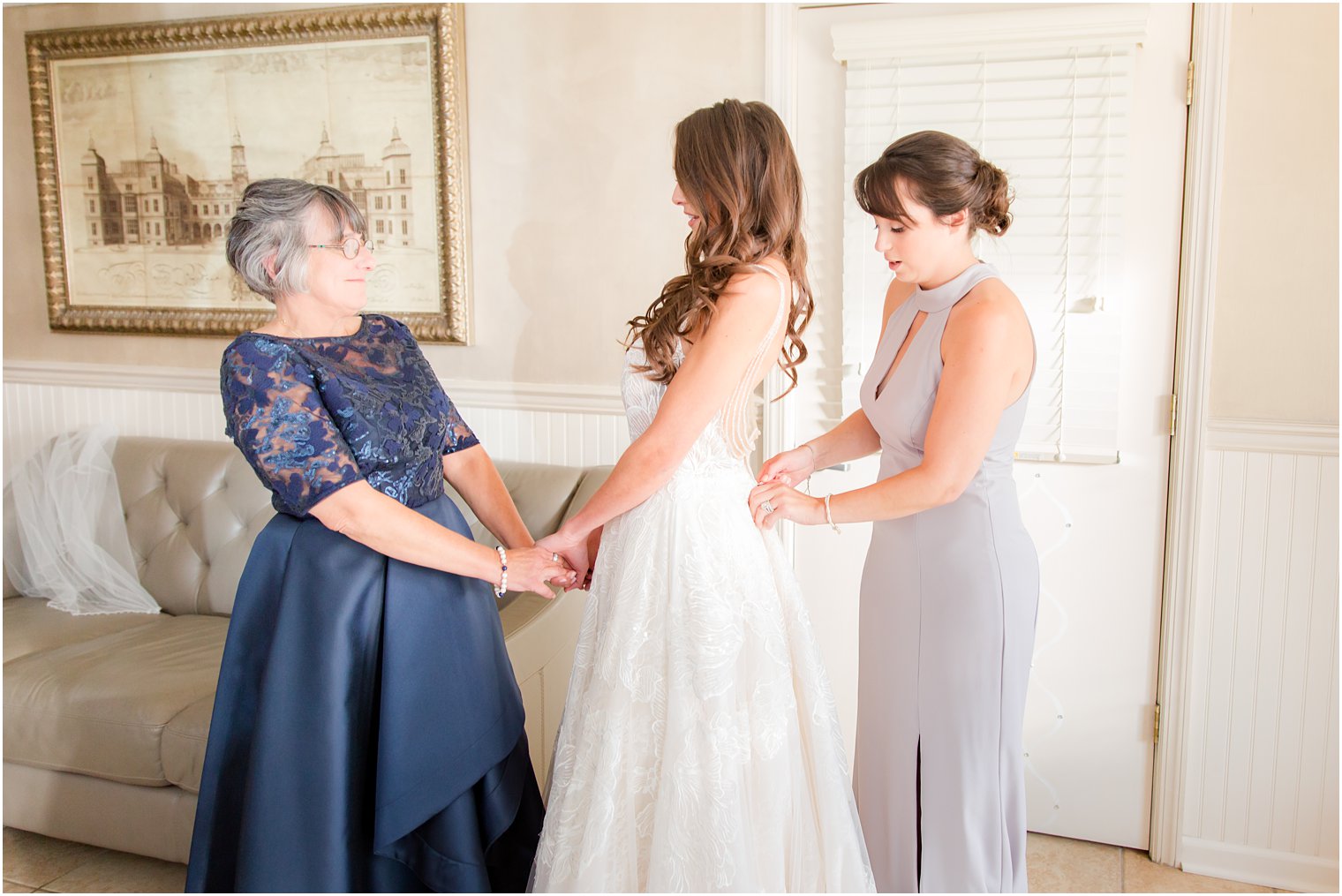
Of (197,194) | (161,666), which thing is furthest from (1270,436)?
(197,194)

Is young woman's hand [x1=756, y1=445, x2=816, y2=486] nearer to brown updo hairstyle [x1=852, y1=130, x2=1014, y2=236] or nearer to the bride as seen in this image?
the bride

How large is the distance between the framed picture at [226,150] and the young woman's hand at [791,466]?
1.34 metres

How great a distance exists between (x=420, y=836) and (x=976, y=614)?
3.51ft

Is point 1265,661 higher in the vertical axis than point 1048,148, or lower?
lower

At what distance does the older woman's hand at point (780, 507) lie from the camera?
180 centimetres

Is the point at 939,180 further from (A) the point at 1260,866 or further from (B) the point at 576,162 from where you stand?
(A) the point at 1260,866

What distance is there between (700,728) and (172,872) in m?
1.69

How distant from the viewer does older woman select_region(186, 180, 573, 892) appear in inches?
66.3

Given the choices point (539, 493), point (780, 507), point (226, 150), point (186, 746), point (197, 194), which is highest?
point (226, 150)

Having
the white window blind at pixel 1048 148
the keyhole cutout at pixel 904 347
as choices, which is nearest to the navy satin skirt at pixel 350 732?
the keyhole cutout at pixel 904 347

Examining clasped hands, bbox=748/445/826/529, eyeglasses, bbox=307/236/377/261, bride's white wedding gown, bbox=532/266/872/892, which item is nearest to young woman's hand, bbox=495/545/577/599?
bride's white wedding gown, bbox=532/266/872/892

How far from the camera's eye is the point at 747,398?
5.90 feet

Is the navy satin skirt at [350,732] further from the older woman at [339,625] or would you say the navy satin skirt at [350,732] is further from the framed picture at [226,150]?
the framed picture at [226,150]

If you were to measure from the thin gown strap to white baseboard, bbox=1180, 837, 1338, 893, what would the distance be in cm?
173
